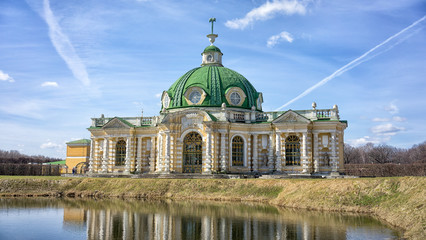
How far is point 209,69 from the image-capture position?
5816cm

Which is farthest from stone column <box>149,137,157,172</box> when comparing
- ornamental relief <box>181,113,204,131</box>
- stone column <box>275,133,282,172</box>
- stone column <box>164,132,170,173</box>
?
stone column <box>275,133,282,172</box>

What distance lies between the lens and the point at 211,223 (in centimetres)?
2442

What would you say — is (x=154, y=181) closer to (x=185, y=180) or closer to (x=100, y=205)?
(x=185, y=180)

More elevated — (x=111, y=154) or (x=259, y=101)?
(x=259, y=101)

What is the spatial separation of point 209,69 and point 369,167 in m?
27.8

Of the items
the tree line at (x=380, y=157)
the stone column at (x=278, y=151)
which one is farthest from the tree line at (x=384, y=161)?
the stone column at (x=278, y=151)

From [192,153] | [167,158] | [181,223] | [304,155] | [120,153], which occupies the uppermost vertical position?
[120,153]

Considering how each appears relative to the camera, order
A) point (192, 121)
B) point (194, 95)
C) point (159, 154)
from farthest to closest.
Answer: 1. point (194, 95)
2. point (159, 154)
3. point (192, 121)

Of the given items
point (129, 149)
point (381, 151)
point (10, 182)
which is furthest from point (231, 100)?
point (381, 151)

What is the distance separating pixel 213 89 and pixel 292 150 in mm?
13057

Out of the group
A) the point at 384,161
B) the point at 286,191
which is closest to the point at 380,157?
the point at 384,161

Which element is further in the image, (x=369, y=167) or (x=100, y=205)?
(x=369, y=167)

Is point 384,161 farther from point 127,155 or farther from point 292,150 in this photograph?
point 127,155

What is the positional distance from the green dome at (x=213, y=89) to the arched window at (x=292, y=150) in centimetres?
842
